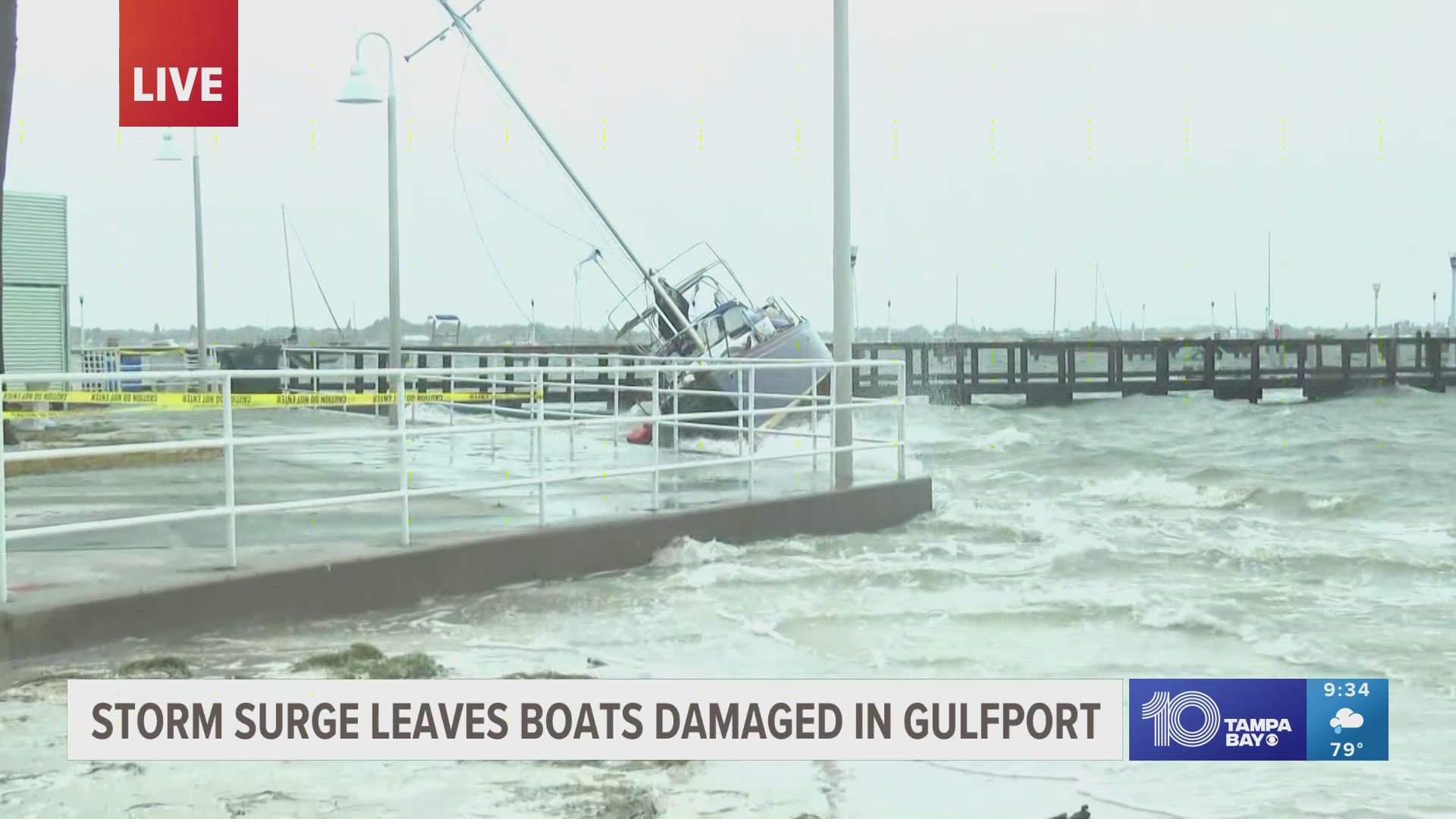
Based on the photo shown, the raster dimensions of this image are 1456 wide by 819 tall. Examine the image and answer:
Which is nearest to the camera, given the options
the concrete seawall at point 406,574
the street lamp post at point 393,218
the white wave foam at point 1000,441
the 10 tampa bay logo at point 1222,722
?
the 10 tampa bay logo at point 1222,722

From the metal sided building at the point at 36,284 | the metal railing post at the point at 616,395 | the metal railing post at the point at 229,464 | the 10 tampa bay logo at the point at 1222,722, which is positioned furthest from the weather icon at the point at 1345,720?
the metal sided building at the point at 36,284

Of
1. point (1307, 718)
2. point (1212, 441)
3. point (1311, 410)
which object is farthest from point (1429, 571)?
point (1311, 410)

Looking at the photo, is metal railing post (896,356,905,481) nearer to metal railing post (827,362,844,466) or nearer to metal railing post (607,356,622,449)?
metal railing post (827,362,844,466)

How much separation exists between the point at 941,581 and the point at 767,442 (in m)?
12.5

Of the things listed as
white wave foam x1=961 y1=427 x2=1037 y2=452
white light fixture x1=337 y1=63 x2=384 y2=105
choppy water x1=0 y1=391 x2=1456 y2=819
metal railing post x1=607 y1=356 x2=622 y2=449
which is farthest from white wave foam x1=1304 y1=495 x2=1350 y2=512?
white light fixture x1=337 y1=63 x2=384 y2=105

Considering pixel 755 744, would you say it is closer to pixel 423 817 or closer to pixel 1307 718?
pixel 423 817

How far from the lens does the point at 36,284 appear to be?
3100 centimetres

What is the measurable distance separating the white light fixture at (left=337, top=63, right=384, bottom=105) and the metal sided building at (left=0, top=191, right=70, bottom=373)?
15.9 m

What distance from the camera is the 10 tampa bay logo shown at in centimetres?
561

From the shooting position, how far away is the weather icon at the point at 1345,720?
5.70 metres

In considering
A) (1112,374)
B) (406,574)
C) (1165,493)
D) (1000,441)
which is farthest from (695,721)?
(1112,374)

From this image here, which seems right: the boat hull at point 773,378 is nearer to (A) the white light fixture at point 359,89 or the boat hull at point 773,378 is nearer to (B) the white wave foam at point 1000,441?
(B) the white wave foam at point 1000,441

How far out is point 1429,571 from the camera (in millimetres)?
11547

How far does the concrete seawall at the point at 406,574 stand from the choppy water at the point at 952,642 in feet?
0.51
